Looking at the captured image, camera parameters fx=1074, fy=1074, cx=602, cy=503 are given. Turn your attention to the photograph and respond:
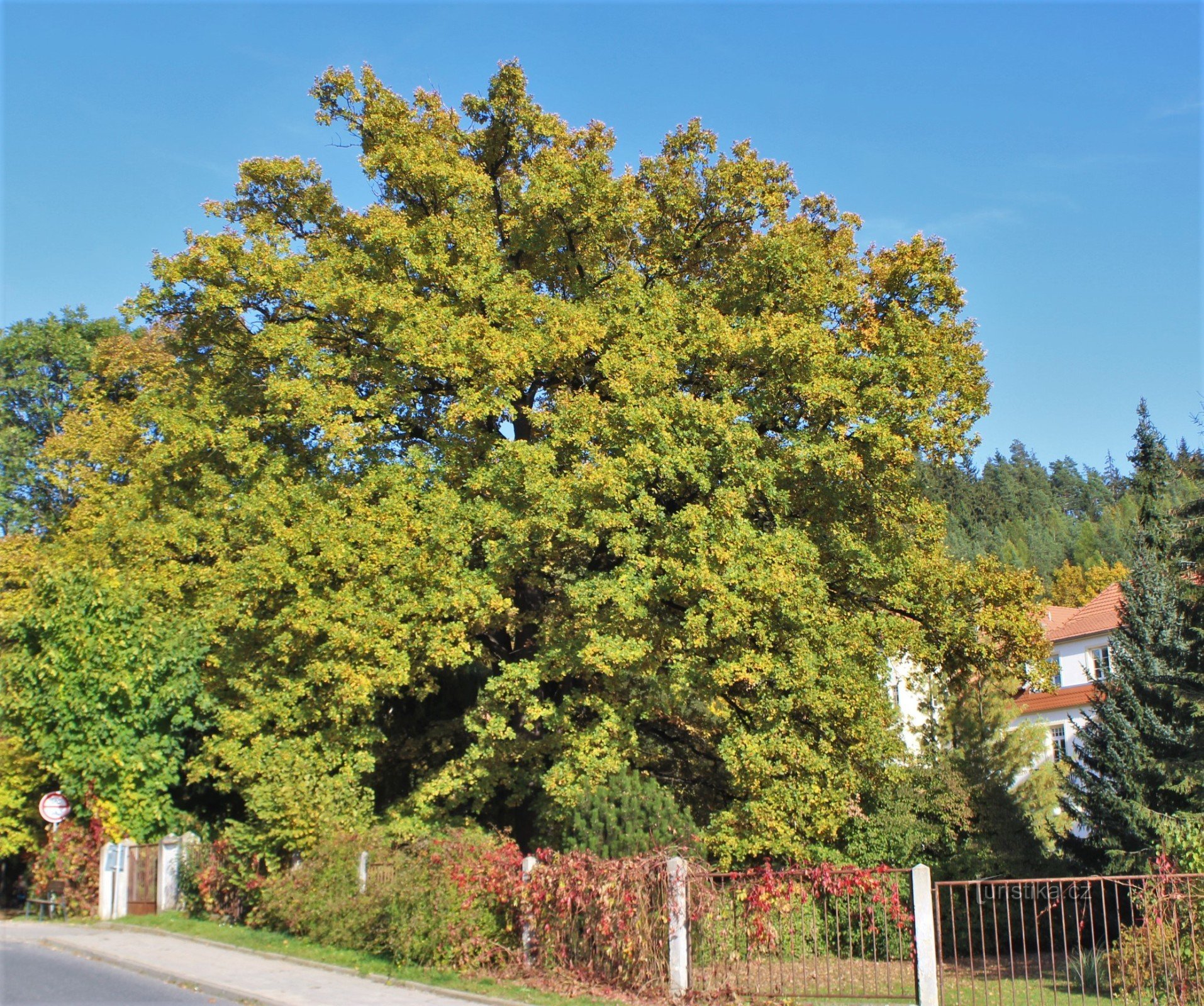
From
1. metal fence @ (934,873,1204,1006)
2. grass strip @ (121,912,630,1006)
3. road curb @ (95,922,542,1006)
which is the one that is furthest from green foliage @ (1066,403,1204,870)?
road curb @ (95,922,542,1006)

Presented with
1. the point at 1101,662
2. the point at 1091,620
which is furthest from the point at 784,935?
the point at 1091,620

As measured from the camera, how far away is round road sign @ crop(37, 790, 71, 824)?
22.5 metres

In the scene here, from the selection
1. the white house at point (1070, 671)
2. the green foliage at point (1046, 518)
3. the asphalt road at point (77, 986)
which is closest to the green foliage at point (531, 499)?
the asphalt road at point (77, 986)

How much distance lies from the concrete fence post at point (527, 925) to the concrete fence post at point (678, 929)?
2.31 m

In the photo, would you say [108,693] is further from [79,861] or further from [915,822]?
[915,822]

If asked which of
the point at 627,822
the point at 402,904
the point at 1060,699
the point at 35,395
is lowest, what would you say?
the point at 402,904

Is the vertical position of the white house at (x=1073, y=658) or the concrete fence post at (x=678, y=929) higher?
the white house at (x=1073, y=658)

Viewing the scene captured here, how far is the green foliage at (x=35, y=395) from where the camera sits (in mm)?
36188

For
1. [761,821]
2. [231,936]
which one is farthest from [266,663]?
[761,821]

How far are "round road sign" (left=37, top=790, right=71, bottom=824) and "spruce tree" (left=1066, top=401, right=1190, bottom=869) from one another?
20.5 meters

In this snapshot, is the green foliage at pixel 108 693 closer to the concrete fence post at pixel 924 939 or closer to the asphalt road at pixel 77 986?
the asphalt road at pixel 77 986

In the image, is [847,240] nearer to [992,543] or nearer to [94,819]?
[94,819]

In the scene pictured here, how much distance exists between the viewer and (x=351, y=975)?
47.2 feet

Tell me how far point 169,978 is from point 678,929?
7043 millimetres
